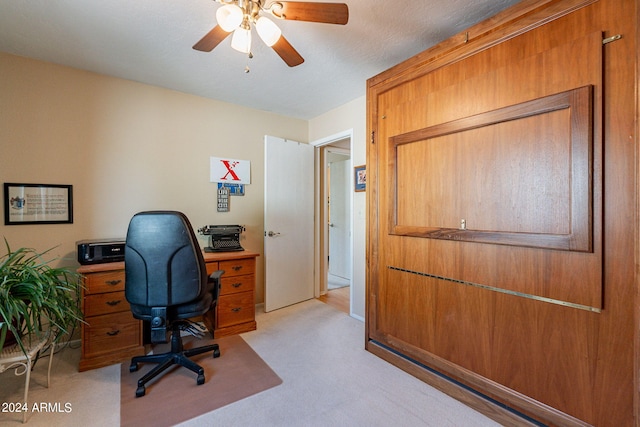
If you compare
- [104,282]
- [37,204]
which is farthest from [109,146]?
[104,282]

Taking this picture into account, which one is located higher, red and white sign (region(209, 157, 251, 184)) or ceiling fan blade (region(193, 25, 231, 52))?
ceiling fan blade (region(193, 25, 231, 52))

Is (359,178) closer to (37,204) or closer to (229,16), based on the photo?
(229,16)

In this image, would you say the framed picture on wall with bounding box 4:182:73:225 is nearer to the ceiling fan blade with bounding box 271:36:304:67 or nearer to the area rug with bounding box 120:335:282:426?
the area rug with bounding box 120:335:282:426

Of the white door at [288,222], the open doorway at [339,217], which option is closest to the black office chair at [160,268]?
the white door at [288,222]

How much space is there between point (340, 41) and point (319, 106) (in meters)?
1.33

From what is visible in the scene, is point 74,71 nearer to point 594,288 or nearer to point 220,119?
point 220,119

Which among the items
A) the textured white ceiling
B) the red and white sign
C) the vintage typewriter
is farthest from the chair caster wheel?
the textured white ceiling

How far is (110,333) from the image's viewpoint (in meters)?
2.17

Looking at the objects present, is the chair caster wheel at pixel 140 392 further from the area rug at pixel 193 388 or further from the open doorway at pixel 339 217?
the open doorway at pixel 339 217

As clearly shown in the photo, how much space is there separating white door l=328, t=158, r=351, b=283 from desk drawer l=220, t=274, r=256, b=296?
7.78 feet

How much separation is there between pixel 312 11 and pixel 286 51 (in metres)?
0.34

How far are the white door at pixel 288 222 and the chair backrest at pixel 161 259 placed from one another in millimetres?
1529

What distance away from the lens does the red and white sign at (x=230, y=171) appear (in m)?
3.16

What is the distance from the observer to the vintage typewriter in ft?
9.52
